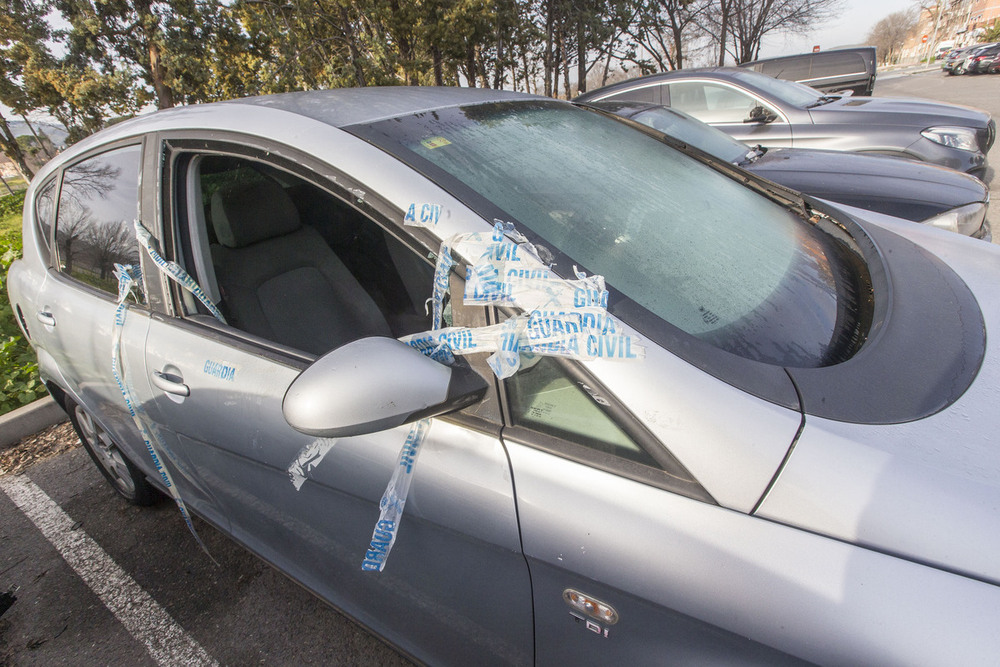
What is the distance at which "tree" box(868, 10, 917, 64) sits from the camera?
7244 centimetres

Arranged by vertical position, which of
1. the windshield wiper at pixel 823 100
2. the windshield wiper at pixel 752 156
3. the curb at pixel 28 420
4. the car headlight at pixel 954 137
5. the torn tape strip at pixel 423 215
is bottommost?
the curb at pixel 28 420

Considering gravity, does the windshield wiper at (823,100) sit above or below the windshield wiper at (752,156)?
above

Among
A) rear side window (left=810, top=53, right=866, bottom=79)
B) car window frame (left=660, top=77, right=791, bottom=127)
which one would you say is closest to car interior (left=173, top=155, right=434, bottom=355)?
car window frame (left=660, top=77, right=791, bottom=127)

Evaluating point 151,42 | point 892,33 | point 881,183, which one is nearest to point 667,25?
point 151,42

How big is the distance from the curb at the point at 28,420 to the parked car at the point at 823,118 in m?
5.70

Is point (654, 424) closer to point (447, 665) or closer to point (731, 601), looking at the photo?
point (731, 601)

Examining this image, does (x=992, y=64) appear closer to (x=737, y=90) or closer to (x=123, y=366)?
(x=737, y=90)

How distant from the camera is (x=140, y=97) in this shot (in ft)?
53.2

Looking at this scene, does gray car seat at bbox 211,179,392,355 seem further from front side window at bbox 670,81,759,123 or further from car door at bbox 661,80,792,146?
front side window at bbox 670,81,759,123

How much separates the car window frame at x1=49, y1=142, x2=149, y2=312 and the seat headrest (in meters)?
0.26

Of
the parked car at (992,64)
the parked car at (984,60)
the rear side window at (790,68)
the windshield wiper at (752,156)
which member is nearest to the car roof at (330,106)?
the windshield wiper at (752,156)

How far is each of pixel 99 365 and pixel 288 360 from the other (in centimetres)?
97

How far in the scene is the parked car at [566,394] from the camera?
0.87m

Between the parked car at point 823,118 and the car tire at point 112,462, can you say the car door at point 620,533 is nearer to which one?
the car tire at point 112,462
